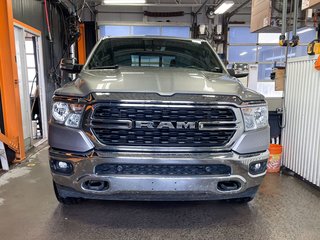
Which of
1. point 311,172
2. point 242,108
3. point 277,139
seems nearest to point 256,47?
point 277,139

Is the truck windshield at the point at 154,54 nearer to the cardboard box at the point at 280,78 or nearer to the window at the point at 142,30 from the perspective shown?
the cardboard box at the point at 280,78

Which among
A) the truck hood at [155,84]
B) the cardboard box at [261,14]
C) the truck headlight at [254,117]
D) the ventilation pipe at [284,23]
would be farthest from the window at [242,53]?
the truck headlight at [254,117]

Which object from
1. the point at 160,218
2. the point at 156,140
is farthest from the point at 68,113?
the point at 160,218

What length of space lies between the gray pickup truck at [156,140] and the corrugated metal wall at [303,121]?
52.8 inches

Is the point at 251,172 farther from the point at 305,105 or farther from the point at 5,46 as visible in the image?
the point at 5,46

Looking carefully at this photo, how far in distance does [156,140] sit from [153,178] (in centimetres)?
27

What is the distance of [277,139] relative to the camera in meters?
4.14

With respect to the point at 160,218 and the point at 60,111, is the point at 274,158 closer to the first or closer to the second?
the point at 160,218

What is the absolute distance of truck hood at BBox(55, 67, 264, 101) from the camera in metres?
2.14

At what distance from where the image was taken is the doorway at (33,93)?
16.3 feet

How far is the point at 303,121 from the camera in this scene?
11.5ft

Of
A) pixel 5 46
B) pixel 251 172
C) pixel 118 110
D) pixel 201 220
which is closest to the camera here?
pixel 118 110

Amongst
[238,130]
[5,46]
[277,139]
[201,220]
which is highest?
[5,46]

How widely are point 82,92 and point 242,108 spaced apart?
1.19 m
